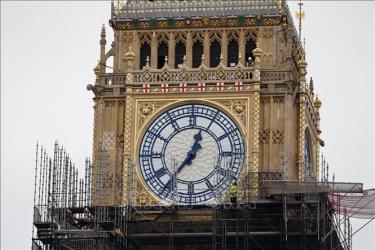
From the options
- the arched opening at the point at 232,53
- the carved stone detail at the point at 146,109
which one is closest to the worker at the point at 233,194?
the carved stone detail at the point at 146,109

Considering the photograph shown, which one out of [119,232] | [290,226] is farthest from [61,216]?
[290,226]

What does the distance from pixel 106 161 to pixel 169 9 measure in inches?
182

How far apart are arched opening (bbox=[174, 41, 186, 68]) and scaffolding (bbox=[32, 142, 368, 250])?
123 inches

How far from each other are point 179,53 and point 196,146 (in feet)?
9.87

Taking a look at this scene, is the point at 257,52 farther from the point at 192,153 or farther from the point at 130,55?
the point at 130,55

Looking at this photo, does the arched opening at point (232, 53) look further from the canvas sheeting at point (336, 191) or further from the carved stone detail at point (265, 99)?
the canvas sheeting at point (336, 191)

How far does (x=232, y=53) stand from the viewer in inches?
2808

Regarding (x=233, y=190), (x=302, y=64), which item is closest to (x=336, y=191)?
(x=233, y=190)

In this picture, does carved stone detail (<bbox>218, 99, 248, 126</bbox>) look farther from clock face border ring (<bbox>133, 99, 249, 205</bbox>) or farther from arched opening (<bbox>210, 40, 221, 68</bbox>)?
arched opening (<bbox>210, 40, 221, 68</bbox>)

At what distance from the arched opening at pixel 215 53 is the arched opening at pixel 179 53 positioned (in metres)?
0.74

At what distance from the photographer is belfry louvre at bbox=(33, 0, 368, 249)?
225 ft

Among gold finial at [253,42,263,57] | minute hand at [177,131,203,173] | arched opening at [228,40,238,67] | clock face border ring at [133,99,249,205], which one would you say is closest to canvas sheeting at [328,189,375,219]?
clock face border ring at [133,99,249,205]

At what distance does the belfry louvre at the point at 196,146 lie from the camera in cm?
6862

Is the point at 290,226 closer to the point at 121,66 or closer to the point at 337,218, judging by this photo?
the point at 337,218
